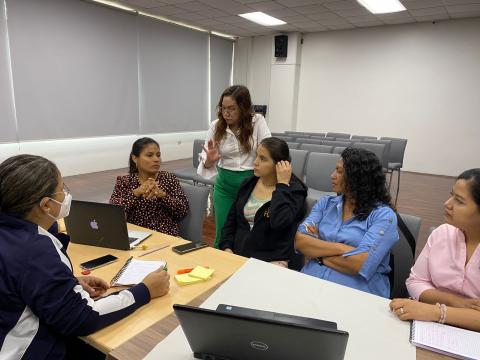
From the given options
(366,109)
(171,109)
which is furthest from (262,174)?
(366,109)

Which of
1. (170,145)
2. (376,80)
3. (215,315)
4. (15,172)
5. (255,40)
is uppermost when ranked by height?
(255,40)

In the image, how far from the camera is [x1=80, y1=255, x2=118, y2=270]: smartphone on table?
147 cm

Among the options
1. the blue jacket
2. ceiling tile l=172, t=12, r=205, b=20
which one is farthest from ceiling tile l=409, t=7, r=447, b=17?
the blue jacket

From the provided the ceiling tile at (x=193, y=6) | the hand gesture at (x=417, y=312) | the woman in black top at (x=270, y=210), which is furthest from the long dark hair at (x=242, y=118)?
the ceiling tile at (x=193, y=6)

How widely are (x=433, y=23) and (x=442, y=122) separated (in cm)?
203

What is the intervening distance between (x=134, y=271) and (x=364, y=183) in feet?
3.62

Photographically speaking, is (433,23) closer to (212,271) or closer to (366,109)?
(366,109)

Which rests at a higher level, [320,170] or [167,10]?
[167,10]

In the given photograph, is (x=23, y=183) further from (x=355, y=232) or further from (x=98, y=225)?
(x=355, y=232)

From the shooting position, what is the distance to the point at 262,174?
2.00m

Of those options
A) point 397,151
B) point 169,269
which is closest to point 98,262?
point 169,269

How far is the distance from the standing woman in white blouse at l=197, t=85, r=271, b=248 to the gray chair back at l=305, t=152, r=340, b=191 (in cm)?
149

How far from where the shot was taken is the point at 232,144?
250 cm

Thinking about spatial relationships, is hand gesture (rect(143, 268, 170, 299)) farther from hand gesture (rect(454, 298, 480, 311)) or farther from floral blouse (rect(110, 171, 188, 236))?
hand gesture (rect(454, 298, 480, 311))
